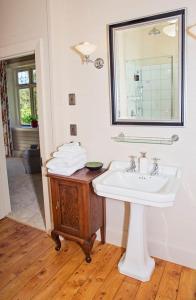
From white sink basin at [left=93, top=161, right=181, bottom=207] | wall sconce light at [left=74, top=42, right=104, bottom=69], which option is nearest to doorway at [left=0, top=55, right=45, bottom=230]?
white sink basin at [left=93, top=161, right=181, bottom=207]

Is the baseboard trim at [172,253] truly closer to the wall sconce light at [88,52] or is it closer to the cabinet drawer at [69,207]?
the cabinet drawer at [69,207]

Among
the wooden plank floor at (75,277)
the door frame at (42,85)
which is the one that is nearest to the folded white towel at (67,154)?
the door frame at (42,85)

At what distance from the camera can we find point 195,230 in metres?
1.97

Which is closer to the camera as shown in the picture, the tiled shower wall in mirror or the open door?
the tiled shower wall in mirror

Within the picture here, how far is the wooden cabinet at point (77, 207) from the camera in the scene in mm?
2004

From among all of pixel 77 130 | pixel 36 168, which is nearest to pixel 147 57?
pixel 77 130

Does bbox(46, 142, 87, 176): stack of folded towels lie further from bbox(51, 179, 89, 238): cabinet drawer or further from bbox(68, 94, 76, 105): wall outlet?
bbox(68, 94, 76, 105): wall outlet

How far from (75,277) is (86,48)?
1905 mm

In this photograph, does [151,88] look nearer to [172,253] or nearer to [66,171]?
[66,171]

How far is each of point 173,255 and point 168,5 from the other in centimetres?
202

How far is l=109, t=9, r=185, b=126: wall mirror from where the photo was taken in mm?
1809

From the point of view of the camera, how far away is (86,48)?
6.62ft

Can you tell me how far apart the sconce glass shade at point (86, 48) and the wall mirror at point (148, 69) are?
0.16 meters

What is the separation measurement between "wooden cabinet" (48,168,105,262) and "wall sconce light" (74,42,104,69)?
96 centimetres
